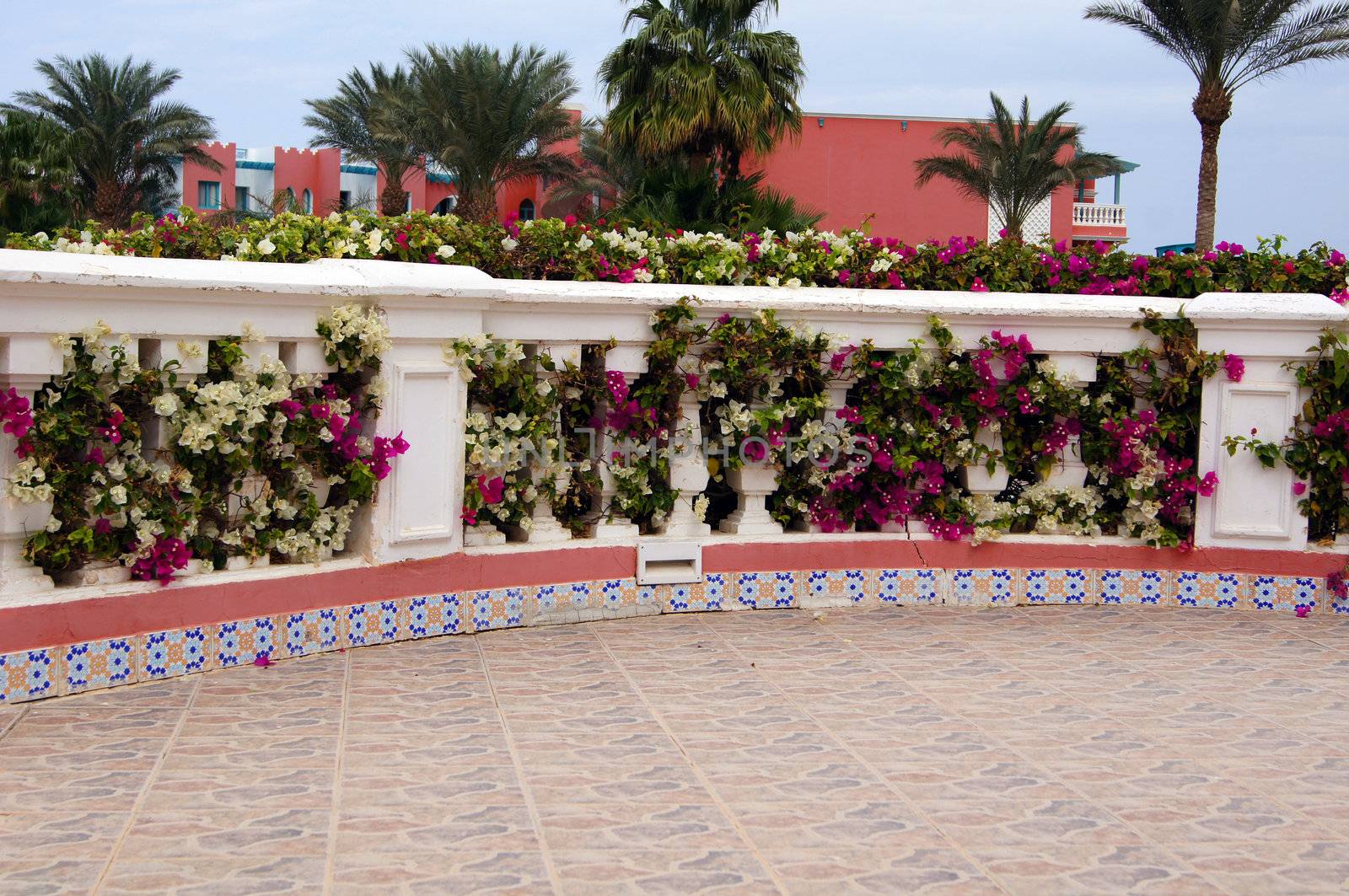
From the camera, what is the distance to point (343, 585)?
520 centimetres

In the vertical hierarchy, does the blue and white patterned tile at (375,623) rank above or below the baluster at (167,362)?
below

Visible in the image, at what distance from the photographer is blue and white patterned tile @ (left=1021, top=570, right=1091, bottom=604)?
21.0 feet

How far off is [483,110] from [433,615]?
80.4 ft

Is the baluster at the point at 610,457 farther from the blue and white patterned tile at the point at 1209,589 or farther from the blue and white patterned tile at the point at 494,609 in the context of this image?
the blue and white patterned tile at the point at 1209,589

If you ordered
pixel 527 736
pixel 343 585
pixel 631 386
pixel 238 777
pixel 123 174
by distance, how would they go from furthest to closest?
pixel 123 174
pixel 631 386
pixel 343 585
pixel 527 736
pixel 238 777

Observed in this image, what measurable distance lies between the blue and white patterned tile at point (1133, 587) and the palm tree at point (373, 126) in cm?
2755

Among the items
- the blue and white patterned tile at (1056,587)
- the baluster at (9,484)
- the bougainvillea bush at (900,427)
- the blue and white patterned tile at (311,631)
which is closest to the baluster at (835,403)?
the bougainvillea bush at (900,427)

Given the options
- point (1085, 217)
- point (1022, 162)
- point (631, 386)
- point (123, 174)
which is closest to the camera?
point (631, 386)

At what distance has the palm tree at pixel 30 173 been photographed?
27.1m

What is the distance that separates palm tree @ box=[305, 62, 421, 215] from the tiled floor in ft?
93.3

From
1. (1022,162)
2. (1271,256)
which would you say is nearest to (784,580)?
(1271,256)

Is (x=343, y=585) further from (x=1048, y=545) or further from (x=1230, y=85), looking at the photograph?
(x=1230, y=85)

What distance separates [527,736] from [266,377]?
1.62 m

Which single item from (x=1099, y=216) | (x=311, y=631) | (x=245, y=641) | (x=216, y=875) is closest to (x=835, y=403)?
(x=311, y=631)
